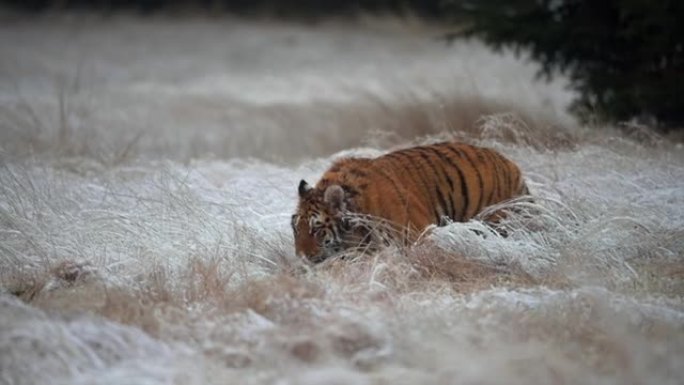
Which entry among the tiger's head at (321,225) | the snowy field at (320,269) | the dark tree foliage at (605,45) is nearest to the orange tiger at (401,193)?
the tiger's head at (321,225)

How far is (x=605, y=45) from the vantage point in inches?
456

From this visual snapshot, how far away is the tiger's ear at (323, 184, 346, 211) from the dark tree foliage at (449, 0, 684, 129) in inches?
176

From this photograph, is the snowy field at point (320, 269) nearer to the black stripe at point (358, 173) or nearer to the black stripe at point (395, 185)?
the black stripe at point (395, 185)

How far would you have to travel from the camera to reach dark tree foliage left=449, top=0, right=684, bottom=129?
1079cm

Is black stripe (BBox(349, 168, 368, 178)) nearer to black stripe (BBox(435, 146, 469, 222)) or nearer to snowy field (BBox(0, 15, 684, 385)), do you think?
snowy field (BBox(0, 15, 684, 385))

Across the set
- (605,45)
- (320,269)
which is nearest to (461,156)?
(320,269)

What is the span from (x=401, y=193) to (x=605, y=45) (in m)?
5.21

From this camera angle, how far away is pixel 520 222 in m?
7.22

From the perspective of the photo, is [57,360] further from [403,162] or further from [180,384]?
[403,162]

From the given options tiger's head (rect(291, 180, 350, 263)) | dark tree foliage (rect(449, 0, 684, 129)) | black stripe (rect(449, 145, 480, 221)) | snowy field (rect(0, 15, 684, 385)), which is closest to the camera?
snowy field (rect(0, 15, 684, 385))

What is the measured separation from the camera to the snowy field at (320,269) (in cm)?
491

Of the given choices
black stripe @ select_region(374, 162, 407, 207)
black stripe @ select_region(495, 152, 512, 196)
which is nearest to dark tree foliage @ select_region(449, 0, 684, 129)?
black stripe @ select_region(495, 152, 512, 196)

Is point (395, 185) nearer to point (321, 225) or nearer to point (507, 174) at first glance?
point (321, 225)

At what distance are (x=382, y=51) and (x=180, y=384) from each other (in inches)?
698
